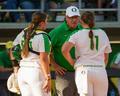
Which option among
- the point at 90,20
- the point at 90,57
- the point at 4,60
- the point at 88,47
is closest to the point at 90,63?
the point at 90,57

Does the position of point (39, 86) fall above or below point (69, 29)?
below

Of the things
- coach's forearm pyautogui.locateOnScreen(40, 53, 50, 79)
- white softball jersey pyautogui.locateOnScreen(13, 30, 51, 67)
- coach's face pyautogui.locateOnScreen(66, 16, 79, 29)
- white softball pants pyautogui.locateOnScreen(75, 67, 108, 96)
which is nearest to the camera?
coach's forearm pyautogui.locateOnScreen(40, 53, 50, 79)

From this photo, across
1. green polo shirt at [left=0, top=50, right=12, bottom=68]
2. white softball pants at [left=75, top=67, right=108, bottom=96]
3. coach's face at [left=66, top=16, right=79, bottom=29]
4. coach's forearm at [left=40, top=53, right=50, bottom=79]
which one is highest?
coach's face at [left=66, top=16, right=79, bottom=29]

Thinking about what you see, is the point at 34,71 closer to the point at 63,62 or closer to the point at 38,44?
the point at 38,44

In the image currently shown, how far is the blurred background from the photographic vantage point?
1391 cm

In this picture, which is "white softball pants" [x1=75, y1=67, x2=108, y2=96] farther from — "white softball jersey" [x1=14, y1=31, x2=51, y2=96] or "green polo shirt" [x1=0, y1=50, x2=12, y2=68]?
"green polo shirt" [x1=0, y1=50, x2=12, y2=68]

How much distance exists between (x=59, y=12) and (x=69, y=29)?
21.5 feet

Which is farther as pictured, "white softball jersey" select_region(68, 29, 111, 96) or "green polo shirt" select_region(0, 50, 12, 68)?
"green polo shirt" select_region(0, 50, 12, 68)

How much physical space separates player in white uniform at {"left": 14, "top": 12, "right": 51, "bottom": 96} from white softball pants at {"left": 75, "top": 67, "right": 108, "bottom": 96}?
1.75ft

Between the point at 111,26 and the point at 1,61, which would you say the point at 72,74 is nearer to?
the point at 1,61

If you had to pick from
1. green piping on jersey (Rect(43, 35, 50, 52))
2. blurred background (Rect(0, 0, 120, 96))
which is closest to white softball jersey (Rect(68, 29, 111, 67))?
green piping on jersey (Rect(43, 35, 50, 52))

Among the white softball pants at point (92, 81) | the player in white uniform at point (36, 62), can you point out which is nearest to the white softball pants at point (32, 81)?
the player in white uniform at point (36, 62)

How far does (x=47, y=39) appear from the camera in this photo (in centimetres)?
673

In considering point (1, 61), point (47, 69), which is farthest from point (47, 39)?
point (1, 61)
